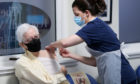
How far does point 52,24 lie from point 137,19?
52.8 inches

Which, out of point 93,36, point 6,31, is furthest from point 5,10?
point 93,36

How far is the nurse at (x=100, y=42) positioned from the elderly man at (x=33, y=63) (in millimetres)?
171

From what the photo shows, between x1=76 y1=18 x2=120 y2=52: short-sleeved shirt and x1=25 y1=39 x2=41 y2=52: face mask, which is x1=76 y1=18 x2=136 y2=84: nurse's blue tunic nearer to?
x1=76 y1=18 x2=120 y2=52: short-sleeved shirt

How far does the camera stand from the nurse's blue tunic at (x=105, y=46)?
1.79 meters

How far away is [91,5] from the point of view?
6.04 ft

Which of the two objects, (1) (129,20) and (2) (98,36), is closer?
(2) (98,36)

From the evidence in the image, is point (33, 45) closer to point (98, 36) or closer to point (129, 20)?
point (98, 36)

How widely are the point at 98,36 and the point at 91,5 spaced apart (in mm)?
252

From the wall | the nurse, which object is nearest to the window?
the nurse

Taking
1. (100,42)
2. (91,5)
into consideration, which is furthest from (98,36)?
(91,5)

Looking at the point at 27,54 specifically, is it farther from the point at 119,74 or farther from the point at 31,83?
the point at 119,74

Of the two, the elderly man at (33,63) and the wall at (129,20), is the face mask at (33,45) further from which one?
the wall at (129,20)

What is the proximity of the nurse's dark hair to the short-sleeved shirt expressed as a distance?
0.08m

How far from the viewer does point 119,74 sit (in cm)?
192
